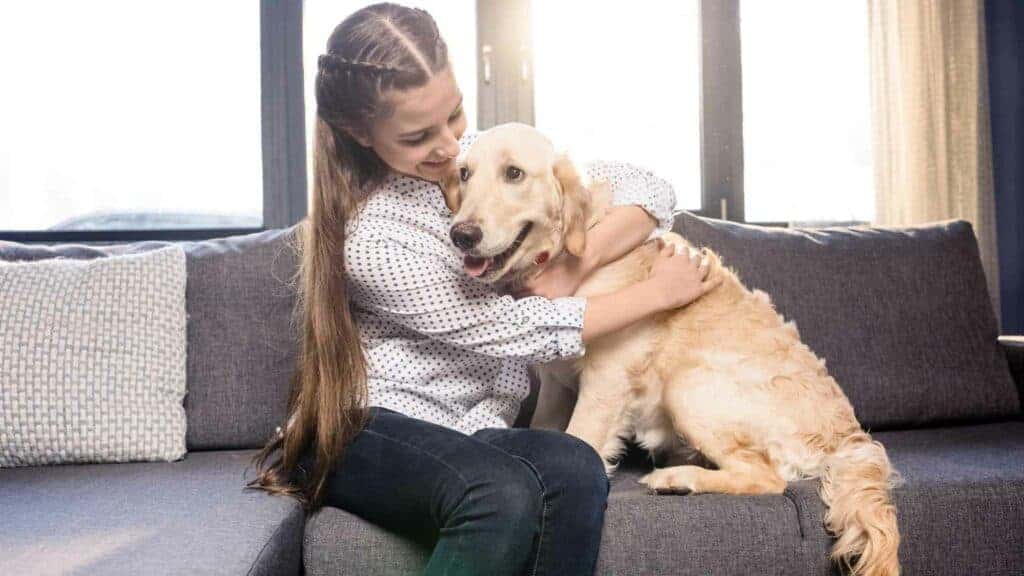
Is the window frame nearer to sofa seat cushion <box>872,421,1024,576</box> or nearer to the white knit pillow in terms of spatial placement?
the white knit pillow

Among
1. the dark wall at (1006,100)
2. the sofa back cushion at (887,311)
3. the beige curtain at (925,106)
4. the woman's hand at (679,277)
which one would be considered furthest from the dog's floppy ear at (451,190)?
the dark wall at (1006,100)

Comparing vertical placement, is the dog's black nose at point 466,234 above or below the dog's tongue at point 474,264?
above

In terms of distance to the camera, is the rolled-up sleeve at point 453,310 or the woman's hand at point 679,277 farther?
the woman's hand at point 679,277

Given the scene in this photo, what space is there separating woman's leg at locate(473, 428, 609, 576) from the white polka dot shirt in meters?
0.23

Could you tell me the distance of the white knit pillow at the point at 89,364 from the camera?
206 cm

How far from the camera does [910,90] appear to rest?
380 centimetres

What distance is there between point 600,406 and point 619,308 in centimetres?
25

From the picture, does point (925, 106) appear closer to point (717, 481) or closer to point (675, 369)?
point (675, 369)

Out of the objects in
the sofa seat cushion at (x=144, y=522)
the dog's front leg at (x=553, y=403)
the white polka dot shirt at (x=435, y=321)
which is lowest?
the sofa seat cushion at (x=144, y=522)

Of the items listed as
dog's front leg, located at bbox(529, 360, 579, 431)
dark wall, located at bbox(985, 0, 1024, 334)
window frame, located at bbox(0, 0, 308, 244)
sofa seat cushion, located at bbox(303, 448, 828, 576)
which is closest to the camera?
sofa seat cushion, located at bbox(303, 448, 828, 576)

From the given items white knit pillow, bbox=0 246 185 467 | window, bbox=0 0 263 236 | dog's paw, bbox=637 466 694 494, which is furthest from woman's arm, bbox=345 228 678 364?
window, bbox=0 0 263 236

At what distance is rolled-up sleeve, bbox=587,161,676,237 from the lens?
6.88 feet

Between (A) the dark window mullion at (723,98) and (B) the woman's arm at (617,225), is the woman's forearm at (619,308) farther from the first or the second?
(A) the dark window mullion at (723,98)

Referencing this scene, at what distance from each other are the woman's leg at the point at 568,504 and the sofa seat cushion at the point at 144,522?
450 mm
